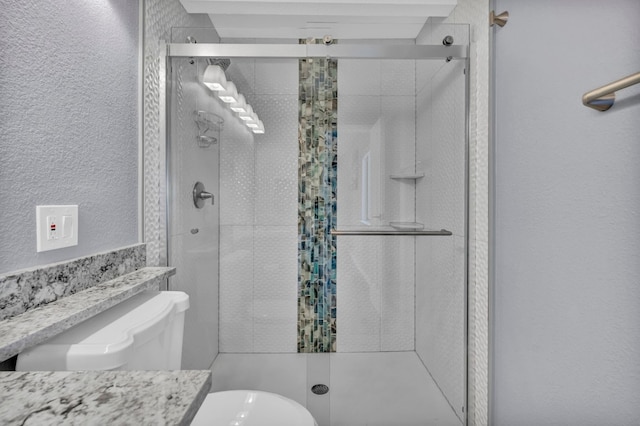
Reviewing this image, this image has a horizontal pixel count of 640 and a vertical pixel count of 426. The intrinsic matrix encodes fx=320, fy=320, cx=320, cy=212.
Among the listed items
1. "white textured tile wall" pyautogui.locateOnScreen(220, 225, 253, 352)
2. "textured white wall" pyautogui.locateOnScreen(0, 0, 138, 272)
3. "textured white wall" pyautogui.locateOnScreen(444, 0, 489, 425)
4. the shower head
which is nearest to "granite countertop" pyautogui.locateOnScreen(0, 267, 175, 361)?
"textured white wall" pyautogui.locateOnScreen(0, 0, 138, 272)

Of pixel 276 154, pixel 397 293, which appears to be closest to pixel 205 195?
pixel 276 154

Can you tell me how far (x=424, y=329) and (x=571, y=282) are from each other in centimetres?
77

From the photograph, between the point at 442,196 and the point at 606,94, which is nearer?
the point at 606,94

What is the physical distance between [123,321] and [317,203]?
90 cm

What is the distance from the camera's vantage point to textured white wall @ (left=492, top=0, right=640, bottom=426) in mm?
731

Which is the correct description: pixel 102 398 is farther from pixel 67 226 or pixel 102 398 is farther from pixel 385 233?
pixel 385 233

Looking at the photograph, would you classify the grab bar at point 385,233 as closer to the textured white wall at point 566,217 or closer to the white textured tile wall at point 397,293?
the white textured tile wall at point 397,293

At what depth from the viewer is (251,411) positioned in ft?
3.65

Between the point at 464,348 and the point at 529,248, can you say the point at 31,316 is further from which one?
the point at 464,348

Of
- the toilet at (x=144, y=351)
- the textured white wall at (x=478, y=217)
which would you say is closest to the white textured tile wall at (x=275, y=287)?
the toilet at (x=144, y=351)

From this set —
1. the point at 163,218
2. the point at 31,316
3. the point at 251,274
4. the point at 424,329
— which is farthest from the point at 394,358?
the point at 31,316

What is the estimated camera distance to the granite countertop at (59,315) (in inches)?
24.8

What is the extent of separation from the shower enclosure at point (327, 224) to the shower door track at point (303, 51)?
21mm

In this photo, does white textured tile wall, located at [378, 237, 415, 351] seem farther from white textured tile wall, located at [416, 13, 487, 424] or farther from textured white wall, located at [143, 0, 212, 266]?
textured white wall, located at [143, 0, 212, 266]
